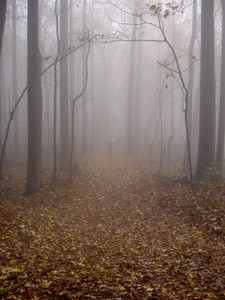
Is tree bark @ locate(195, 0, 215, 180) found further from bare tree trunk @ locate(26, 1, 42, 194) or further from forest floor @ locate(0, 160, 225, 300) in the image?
bare tree trunk @ locate(26, 1, 42, 194)

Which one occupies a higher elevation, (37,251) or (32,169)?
(32,169)

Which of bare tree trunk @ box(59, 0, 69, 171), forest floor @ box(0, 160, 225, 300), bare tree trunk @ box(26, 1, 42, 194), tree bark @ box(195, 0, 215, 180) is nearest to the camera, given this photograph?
forest floor @ box(0, 160, 225, 300)

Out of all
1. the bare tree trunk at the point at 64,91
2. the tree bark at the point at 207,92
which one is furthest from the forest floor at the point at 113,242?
the bare tree trunk at the point at 64,91

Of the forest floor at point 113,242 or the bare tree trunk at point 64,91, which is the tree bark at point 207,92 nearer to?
the forest floor at point 113,242

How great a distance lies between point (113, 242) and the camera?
8.41 metres

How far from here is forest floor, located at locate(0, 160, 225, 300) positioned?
215 inches

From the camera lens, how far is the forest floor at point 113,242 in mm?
5465

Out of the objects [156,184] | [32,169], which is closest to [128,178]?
[156,184]

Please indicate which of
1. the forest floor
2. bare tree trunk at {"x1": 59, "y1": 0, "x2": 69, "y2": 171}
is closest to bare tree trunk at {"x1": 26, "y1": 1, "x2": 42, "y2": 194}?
the forest floor

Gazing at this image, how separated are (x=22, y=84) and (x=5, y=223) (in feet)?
126

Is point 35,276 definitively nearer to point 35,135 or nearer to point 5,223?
point 5,223

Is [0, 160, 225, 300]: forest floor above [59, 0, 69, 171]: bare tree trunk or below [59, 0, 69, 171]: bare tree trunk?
below

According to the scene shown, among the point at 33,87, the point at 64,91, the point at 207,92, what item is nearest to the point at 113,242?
the point at 33,87

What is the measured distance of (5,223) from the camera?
8.73 meters
